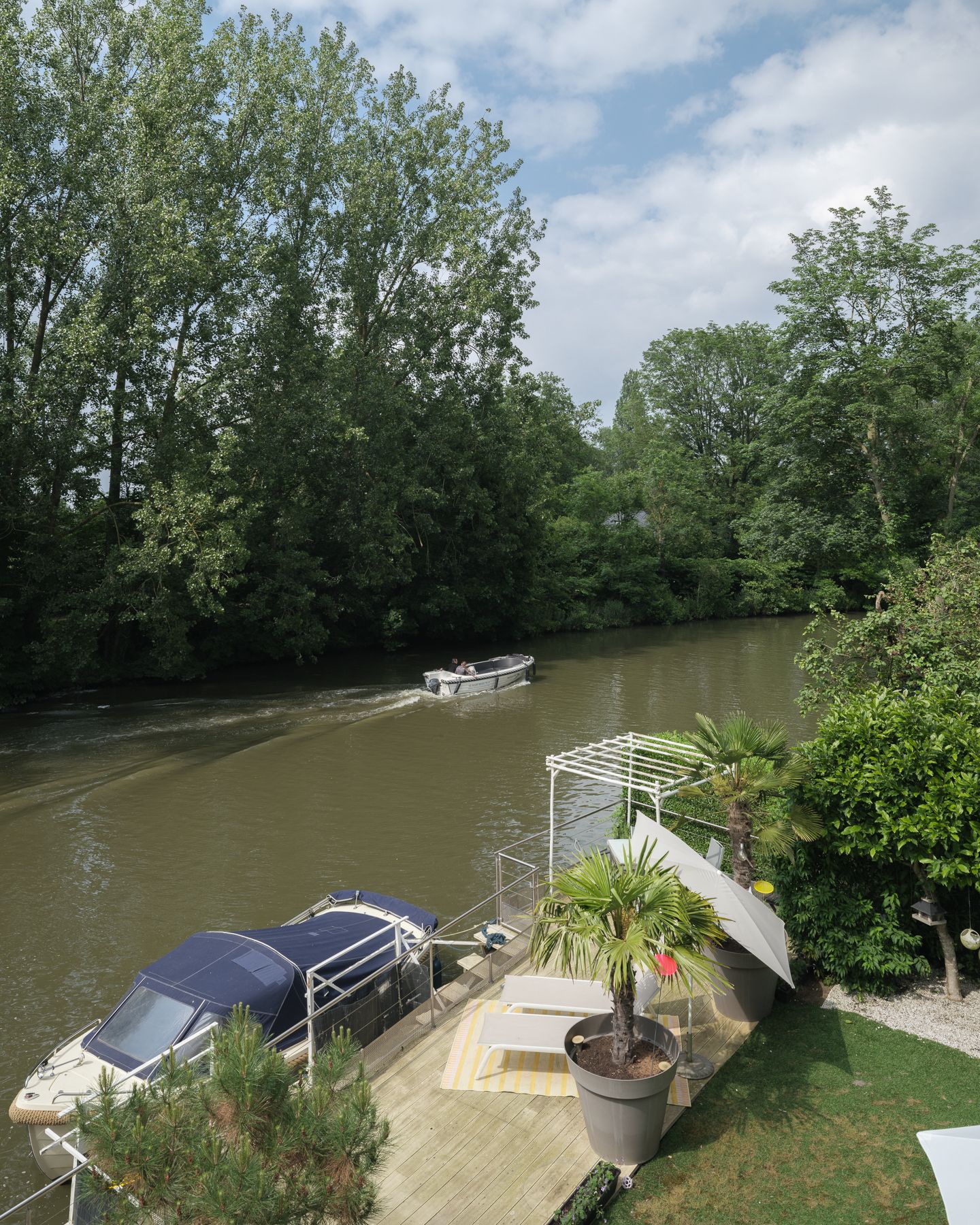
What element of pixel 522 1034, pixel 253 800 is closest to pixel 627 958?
pixel 522 1034

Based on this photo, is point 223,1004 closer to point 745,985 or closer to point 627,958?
point 627,958

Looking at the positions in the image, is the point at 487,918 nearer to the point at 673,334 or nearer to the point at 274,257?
the point at 274,257

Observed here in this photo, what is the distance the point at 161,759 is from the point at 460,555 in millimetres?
20787

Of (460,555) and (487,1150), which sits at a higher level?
(460,555)

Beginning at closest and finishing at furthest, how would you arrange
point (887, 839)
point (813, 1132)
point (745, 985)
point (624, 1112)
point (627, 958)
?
point (627, 958) < point (624, 1112) < point (813, 1132) < point (887, 839) < point (745, 985)

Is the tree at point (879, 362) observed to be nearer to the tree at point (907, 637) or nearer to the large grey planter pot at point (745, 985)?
the tree at point (907, 637)

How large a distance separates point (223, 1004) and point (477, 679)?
23.2 meters

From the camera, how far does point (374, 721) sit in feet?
89.3

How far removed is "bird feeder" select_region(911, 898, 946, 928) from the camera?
854 centimetres

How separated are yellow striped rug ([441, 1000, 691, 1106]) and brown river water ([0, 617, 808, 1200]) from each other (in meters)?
3.81

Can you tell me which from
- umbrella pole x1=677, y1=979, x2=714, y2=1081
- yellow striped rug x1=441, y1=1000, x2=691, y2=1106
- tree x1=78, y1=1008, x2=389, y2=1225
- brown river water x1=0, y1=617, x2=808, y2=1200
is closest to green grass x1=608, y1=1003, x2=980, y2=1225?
umbrella pole x1=677, y1=979, x2=714, y2=1081

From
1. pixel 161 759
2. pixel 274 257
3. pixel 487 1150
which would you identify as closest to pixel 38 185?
pixel 274 257

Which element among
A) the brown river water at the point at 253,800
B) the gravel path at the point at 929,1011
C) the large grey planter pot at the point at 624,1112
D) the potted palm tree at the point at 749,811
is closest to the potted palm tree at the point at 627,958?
the large grey planter pot at the point at 624,1112

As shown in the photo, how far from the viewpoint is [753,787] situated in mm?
9328
